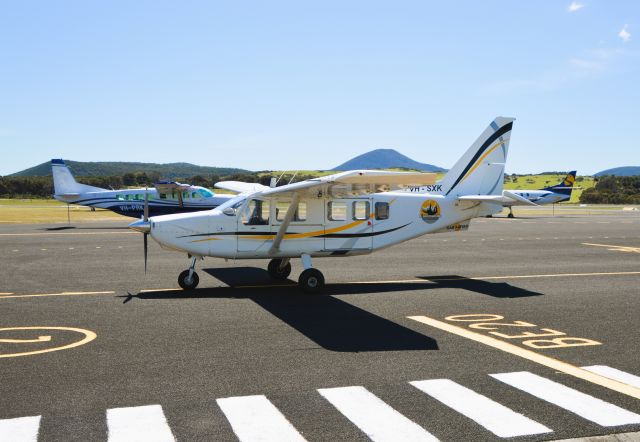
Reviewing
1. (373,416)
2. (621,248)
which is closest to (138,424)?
(373,416)

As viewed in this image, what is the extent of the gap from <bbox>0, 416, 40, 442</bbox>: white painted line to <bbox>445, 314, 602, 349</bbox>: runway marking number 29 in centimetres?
757

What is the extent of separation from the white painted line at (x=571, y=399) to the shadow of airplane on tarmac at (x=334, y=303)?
1.88 m

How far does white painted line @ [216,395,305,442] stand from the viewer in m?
5.80

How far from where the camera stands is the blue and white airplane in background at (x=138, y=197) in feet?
134

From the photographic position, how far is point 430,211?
55.5 ft

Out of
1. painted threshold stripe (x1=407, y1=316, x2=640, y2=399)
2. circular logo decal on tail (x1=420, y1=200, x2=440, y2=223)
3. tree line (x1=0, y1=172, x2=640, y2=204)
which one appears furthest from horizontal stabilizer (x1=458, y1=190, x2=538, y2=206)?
tree line (x1=0, y1=172, x2=640, y2=204)

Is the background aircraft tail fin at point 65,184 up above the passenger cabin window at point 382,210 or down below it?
above

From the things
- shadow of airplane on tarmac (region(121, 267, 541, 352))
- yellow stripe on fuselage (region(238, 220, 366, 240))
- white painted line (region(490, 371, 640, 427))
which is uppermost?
yellow stripe on fuselage (region(238, 220, 366, 240))

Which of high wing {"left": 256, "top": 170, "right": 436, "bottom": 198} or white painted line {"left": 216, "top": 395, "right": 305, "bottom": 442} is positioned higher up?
high wing {"left": 256, "top": 170, "right": 436, "bottom": 198}

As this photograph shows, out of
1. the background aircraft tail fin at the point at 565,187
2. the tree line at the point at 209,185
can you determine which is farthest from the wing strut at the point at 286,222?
the tree line at the point at 209,185

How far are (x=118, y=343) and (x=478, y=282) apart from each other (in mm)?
10977

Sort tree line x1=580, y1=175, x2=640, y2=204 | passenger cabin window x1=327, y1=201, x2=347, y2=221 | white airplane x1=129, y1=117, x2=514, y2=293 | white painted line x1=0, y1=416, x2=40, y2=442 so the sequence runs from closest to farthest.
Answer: white painted line x1=0, y1=416, x2=40, y2=442 < white airplane x1=129, y1=117, x2=514, y2=293 < passenger cabin window x1=327, y1=201, x2=347, y2=221 < tree line x1=580, y1=175, x2=640, y2=204

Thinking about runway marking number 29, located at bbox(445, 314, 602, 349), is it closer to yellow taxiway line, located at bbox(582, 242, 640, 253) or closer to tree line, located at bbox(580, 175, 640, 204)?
yellow taxiway line, located at bbox(582, 242, 640, 253)

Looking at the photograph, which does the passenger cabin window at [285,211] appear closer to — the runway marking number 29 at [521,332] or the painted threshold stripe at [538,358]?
the painted threshold stripe at [538,358]
